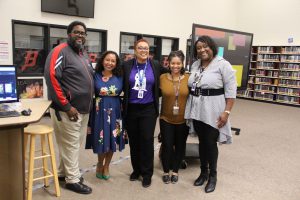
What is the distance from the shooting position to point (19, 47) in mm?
5762

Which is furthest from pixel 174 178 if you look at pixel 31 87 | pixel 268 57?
pixel 268 57

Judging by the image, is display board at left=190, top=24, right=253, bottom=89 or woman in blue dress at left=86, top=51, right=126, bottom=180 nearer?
woman in blue dress at left=86, top=51, right=126, bottom=180

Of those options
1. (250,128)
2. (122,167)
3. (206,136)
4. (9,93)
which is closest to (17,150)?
(9,93)

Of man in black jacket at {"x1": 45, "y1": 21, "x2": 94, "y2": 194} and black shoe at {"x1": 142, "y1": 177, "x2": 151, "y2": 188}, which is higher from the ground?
man in black jacket at {"x1": 45, "y1": 21, "x2": 94, "y2": 194}

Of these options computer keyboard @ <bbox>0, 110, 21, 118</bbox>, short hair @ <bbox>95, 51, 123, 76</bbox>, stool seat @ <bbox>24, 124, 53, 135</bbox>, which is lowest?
stool seat @ <bbox>24, 124, 53, 135</bbox>

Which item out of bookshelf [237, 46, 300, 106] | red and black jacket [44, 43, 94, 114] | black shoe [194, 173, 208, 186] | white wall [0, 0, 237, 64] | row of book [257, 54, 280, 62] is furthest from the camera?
row of book [257, 54, 280, 62]

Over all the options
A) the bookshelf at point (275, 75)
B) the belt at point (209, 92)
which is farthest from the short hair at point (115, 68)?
the bookshelf at point (275, 75)

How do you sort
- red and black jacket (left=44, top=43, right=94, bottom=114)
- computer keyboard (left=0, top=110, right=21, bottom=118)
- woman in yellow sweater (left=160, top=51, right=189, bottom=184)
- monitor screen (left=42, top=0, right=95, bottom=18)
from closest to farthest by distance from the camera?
computer keyboard (left=0, top=110, right=21, bottom=118) → red and black jacket (left=44, top=43, right=94, bottom=114) → woman in yellow sweater (left=160, top=51, right=189, bottom=184) → monitor screen (left=42, top=0, right=95, bottom=18)

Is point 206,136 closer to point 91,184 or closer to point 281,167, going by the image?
point 91,184

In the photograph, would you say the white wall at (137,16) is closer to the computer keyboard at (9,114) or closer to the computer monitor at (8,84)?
the computer monitor at (8,84)

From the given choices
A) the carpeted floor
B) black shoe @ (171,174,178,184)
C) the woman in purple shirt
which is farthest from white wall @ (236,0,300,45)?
the woman in purple shirt

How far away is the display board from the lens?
469 cm

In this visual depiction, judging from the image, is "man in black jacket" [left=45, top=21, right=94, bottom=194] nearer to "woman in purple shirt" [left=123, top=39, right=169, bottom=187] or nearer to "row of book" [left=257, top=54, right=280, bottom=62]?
"woman in purple shirt" [left=123, top=39, right=169, bottom=187]

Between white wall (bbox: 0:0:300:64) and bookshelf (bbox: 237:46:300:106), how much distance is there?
0.35 meters
